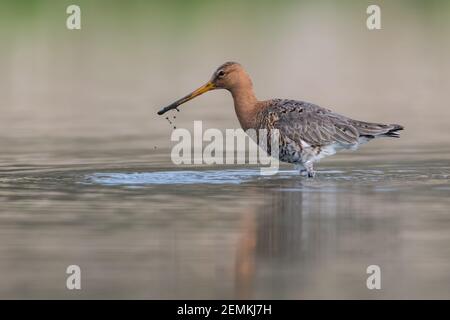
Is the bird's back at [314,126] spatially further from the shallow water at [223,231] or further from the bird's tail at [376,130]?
the shallow water at [223,231]

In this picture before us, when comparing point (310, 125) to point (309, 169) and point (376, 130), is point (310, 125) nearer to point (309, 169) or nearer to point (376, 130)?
point (309, 169)

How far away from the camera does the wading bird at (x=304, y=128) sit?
14.9 meters

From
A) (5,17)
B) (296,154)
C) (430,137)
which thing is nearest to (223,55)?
(5,17)

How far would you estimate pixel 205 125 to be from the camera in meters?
19.7

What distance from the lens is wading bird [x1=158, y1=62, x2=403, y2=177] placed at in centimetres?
1491

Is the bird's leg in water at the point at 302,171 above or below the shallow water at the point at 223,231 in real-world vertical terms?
above

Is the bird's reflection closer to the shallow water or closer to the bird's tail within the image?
the shallow water

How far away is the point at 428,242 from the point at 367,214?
132 cm

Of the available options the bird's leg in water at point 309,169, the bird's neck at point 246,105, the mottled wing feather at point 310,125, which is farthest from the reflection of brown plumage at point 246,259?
the bird's neck at point 246,105

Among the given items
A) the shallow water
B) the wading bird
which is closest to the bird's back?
the wading bird

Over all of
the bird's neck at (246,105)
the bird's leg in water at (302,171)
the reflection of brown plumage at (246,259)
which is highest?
the bird's neck at (246,105)

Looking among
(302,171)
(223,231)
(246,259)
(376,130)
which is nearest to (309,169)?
(302,171)

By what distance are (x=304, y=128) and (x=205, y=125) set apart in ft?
15.9

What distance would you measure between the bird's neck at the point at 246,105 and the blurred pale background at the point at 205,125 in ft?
3.66
